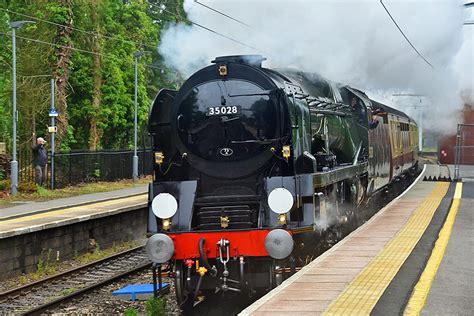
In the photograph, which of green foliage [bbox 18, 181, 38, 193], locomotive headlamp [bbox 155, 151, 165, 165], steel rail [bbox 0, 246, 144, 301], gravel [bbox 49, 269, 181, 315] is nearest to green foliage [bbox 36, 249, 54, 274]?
steel rail [bbox 0, 246, 144, 301]

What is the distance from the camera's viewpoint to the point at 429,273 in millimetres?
8523

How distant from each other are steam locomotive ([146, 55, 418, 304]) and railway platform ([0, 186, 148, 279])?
433 cm

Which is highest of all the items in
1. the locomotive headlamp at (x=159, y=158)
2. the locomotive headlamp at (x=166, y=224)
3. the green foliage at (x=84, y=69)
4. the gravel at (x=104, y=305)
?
the green foliage at (x=84, y=69)

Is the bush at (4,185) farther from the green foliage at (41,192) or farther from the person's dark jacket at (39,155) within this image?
the person's dark jacket at (39,155)

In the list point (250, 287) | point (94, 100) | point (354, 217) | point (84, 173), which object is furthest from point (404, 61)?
point (94, 100)

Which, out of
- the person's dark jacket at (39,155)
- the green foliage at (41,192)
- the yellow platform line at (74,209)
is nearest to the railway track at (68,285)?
the yellow platform line at (74,209)

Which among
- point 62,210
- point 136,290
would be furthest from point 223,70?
point 62,210

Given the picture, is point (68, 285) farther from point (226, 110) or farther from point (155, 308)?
point (226, 110)

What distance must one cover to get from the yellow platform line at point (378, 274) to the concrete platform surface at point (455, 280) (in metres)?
0.52

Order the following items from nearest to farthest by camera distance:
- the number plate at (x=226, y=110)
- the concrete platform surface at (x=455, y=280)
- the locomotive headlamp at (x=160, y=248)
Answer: the concrete platform surface at (x=455, y=280), the locomotive headlamp at (x=160, y=248), the number plate at (x=226, y=110)

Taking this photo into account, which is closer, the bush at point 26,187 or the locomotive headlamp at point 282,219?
the locomotive headlamp at point 282,219

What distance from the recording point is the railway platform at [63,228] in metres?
12.5

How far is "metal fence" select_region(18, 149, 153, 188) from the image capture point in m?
22.5

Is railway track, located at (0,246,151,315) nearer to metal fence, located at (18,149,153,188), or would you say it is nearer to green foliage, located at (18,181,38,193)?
green foliage, located at (18,181,38,193)
